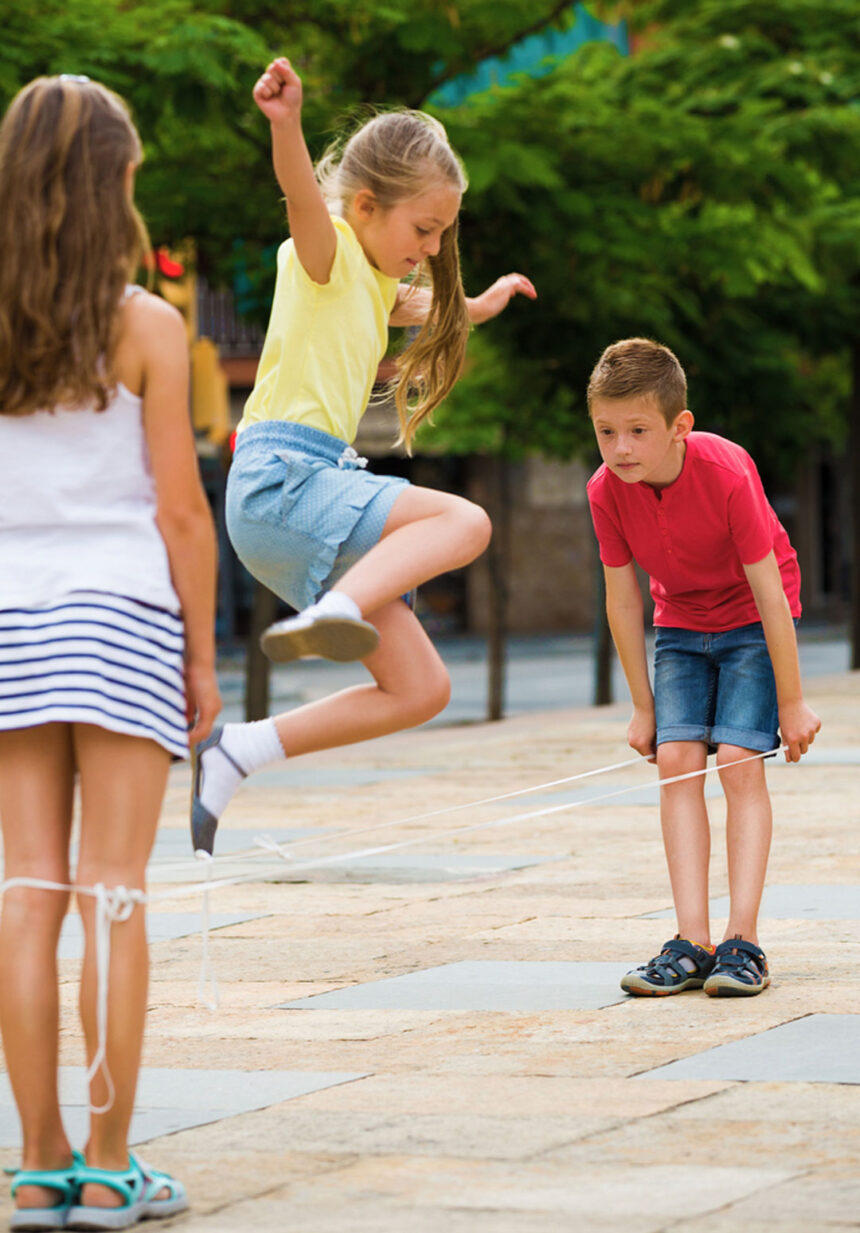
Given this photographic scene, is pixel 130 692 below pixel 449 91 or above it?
below

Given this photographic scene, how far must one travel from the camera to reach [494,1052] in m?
4.32

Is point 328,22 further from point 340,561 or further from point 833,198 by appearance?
point 340,561

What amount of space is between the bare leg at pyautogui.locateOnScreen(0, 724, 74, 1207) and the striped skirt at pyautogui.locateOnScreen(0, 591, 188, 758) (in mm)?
79

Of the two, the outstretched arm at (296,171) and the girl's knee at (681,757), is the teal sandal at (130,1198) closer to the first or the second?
the outstretched arm at (296,171)

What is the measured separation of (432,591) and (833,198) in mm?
22963

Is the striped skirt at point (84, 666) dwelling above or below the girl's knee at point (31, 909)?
above

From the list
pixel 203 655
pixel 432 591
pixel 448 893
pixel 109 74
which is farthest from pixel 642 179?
pixel 432 591

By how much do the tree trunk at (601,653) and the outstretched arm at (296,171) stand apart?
36.4 feet

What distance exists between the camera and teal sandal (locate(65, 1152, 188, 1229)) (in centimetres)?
315

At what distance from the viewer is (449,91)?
45.5ft

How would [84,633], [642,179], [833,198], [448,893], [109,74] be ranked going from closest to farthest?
[84,633] → [448,893] → [109,74] → [642,179] → [833,198]

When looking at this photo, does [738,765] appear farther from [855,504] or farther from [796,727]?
[855,504]

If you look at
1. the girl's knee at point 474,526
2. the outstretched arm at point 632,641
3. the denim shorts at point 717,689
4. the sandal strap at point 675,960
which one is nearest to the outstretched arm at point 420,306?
the outstretched arm at point 632,641

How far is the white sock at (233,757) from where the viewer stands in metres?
4.33
